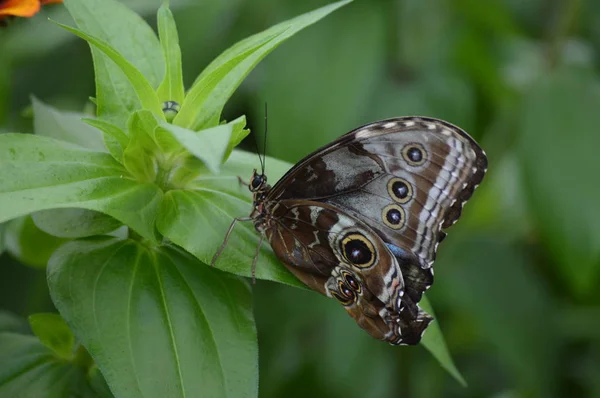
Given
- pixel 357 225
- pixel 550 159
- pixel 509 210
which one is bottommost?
pixel 509 210

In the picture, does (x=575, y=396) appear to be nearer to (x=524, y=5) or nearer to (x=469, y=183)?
(x=524, y=5)

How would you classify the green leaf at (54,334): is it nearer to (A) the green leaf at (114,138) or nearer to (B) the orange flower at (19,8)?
(A) the green leaf at (114,138)

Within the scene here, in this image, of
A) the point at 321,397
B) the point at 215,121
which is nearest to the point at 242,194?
the point at 215,121

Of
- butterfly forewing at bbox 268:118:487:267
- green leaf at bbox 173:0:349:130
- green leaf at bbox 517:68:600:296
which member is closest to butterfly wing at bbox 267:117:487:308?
butterfly forewing at bbox 268:118:487:267

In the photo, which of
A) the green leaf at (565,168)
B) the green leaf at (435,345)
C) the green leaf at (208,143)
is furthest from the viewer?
the green leaf at (565,168)

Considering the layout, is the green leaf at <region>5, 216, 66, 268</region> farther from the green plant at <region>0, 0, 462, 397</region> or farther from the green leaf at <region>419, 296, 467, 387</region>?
the green leaf at <region>419, 296, 467, 387</region>

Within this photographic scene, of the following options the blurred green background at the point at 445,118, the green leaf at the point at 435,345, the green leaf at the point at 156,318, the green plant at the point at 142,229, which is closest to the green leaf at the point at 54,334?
the green plant at the point at 142,229
